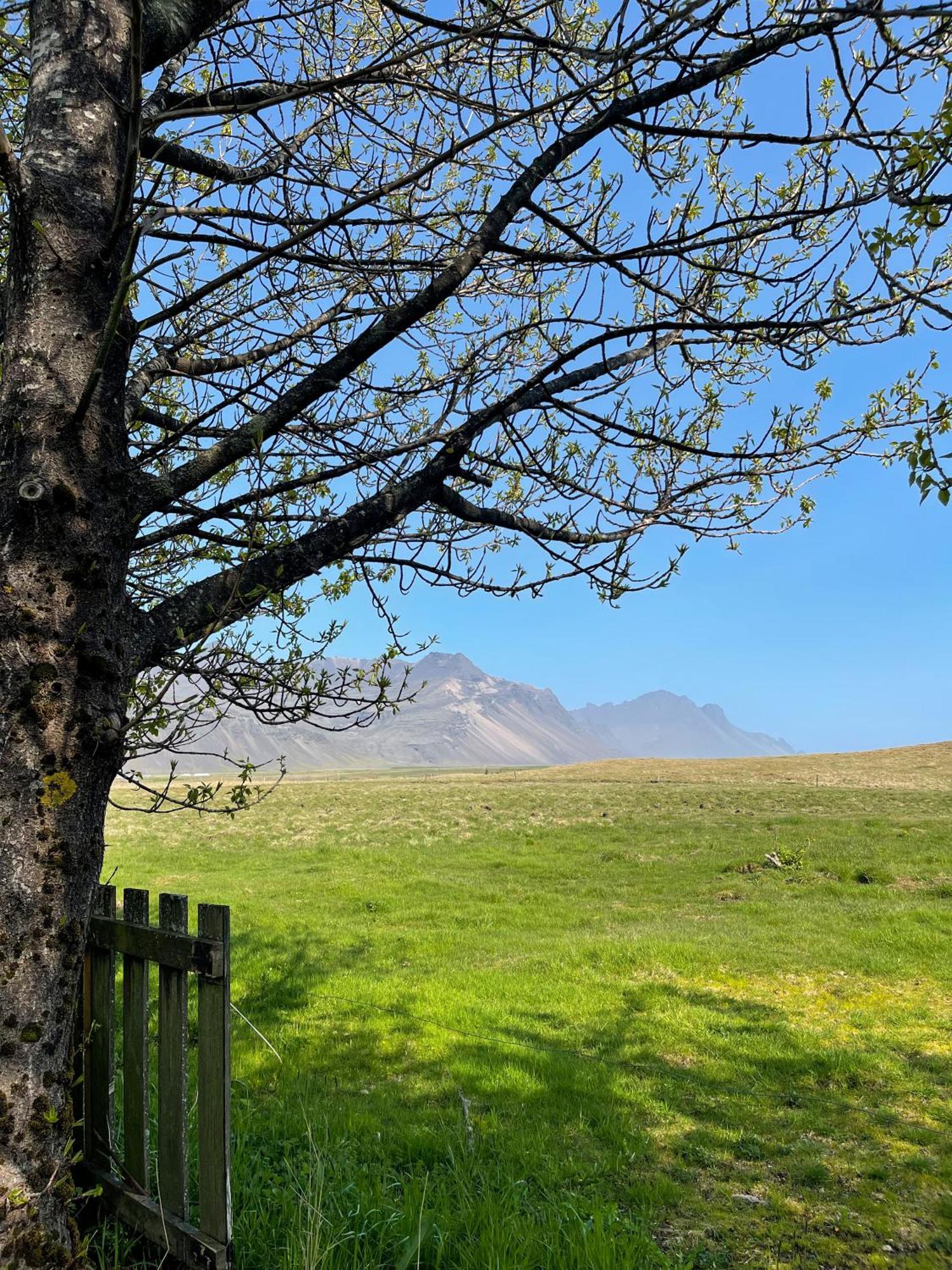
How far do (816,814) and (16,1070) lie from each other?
3231cm

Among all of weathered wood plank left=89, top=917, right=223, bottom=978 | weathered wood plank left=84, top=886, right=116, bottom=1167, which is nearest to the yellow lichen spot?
weathered wood plank left=89, top=917, right=223, bottom=978

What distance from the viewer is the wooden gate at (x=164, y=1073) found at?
12.8 feet

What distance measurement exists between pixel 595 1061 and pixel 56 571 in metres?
7.82

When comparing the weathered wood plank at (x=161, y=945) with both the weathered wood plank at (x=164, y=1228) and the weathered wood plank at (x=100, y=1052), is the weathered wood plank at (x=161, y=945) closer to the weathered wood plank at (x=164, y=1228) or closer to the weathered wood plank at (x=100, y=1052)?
the weathered wood plank at (x=100, y=1052)

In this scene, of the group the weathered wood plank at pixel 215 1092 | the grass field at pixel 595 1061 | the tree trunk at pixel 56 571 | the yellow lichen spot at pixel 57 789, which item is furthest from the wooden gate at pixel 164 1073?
the yellow lichen spot at pixel 57 789

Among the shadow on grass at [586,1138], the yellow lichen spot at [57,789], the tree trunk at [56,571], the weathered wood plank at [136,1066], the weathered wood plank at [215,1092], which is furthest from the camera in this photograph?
the shadow on grass at [586,1138]

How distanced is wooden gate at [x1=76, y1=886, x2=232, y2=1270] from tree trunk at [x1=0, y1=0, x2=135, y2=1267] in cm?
46

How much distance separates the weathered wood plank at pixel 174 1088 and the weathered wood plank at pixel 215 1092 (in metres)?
0.26

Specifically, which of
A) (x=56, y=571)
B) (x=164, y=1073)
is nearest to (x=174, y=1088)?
(x=164, y=1073)

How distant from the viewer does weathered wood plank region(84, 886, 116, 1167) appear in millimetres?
4814

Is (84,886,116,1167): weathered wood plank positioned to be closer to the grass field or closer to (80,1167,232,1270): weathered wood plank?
(80,1167,232,1270): weathered wood plank

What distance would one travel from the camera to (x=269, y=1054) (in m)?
8.74

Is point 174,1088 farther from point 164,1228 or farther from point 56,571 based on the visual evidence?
point 56,571

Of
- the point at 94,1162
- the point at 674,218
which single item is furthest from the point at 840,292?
the point at 94,1162
